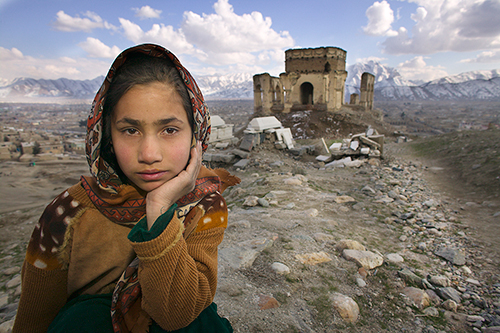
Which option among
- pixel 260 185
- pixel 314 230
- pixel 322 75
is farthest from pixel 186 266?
pixel 322 75

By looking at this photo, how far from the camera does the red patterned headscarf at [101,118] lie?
1049 millimetres

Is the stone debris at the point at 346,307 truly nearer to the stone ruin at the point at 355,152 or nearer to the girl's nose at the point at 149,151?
the girl's nose at the point at 149,151

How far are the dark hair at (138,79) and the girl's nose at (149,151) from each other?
0.21m

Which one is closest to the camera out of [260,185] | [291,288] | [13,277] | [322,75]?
[291,288]

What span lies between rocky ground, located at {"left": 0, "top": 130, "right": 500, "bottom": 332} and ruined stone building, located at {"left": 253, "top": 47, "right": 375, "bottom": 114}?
1389 cm

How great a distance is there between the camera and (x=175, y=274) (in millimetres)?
869

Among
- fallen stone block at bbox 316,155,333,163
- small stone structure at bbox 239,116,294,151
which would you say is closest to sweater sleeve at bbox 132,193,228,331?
small stone structure at bbox 239,116,294,151

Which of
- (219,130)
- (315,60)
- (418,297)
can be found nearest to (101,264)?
(418,297)

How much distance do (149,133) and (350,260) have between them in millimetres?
2510

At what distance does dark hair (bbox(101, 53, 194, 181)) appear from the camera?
102cm

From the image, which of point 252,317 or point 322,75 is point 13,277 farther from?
point 322,75

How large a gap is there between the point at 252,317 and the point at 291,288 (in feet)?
1.64

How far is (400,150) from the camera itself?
11.4m

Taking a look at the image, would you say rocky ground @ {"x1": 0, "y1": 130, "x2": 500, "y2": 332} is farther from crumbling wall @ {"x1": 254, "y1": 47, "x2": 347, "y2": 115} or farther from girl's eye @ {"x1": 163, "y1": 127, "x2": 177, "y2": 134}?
crumbling wall @ {"x1": 254, "y1": 47, "x2": 347, "y2": 115}
